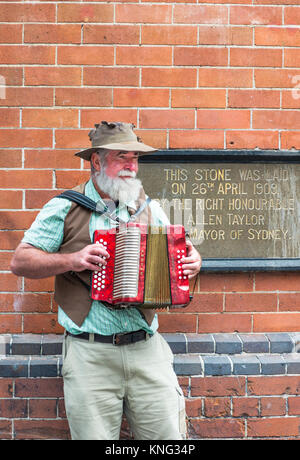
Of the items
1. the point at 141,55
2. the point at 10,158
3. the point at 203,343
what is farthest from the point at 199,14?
the point at 203,343

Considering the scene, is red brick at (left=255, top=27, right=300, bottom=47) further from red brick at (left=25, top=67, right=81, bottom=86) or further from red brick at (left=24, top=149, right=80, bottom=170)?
red brick at (left=24, top=149, right=80, bottom=170)

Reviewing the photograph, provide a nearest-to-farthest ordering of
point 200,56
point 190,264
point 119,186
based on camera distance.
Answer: point 190,264, point 119,186, point 200,56

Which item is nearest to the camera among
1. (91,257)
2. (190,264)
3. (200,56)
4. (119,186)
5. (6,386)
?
(91,257)

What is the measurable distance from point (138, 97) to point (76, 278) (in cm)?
134

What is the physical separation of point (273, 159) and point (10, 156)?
5.70 feet

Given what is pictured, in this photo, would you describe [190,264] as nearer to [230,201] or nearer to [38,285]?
[230,201]

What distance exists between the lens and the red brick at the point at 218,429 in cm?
315

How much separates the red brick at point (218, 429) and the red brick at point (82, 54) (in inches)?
97.4

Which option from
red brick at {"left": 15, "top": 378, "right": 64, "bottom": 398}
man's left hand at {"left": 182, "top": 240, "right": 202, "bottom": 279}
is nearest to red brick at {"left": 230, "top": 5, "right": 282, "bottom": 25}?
man's left hand at {"left": 182, "top": 240, "right": 202, "bottom": 279}

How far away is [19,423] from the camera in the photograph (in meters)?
3.09

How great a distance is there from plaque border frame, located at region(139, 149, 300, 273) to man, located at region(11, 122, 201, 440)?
59 centimetres

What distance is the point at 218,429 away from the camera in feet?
10.3

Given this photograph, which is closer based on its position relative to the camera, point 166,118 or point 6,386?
point 6,386

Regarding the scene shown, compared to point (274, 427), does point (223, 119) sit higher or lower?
higher
